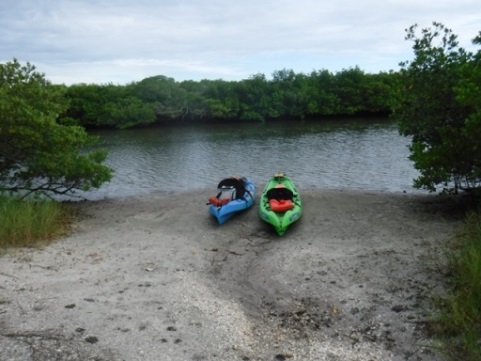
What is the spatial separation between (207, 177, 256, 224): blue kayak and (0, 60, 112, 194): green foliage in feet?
14.0

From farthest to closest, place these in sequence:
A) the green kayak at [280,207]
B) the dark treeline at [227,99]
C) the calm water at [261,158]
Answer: the dark treeline at [227,99], the calm water at [261,158], the green kayak at [280,207]

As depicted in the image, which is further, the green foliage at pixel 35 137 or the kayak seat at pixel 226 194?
the kayak seat at pixel 226 194

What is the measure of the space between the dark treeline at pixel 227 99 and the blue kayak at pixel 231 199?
111 ft

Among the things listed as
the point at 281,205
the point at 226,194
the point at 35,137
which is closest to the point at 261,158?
the point at 226,194

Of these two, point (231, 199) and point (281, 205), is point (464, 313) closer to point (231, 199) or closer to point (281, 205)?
point (281, 205)

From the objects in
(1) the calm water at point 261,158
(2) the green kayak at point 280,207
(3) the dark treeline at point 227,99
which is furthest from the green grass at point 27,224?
(3) the dark treeline at point 227,99

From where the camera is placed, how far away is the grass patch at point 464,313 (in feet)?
19.4

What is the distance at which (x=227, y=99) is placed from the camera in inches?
2096

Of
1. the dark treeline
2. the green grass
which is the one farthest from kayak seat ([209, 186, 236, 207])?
the dark treeline

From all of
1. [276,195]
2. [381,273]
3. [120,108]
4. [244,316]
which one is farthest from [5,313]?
[120,108]

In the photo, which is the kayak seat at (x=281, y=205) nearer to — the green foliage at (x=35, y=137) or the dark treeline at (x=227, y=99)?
the green foliage at (x=35, y=137)

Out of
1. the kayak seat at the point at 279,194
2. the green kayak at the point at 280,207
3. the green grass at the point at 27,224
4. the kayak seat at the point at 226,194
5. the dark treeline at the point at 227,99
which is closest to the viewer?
the green grass at the point at 27,224

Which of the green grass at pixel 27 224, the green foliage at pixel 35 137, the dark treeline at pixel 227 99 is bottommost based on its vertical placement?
the green grass at pixel 27 224

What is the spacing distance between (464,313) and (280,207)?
7523 mm
